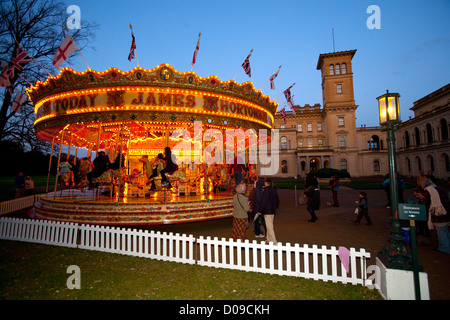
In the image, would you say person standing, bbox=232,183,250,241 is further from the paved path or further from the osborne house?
the osborne house

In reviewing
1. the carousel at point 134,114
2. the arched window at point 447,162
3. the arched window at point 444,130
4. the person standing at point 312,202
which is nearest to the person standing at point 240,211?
the carousel at point 134,114

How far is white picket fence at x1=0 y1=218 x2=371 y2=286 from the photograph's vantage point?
3.98 m

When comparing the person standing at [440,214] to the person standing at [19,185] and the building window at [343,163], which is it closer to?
the person standing at [19,185]

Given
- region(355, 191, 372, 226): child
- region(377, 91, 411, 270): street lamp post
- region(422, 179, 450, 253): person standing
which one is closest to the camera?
region(377, 91, 411, 270): street lamp post

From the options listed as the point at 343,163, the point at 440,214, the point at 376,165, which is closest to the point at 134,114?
the point at 440,214

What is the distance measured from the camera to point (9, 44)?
1488cm

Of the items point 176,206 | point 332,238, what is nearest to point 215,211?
point 176,206

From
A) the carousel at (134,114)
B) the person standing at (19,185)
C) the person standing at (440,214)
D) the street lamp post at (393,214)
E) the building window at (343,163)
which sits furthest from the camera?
the building window at (343,163)

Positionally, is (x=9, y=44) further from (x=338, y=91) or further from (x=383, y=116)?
(x=338, y=91)

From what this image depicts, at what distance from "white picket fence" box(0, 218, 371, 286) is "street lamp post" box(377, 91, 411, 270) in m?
0.49

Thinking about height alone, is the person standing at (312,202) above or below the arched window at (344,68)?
below

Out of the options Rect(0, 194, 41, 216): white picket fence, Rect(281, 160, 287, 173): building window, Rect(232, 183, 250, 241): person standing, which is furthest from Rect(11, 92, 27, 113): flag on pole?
Rect(281, 160, 287, 173): building window

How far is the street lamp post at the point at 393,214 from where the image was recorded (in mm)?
3256

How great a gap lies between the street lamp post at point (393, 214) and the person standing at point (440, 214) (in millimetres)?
2536
